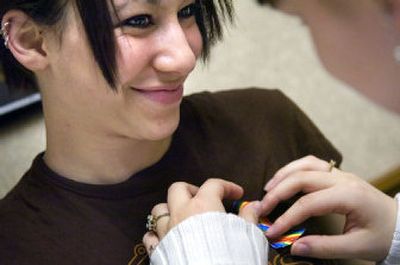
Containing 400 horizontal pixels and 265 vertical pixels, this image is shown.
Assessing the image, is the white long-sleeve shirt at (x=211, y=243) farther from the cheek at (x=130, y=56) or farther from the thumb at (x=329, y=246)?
the cheek at (x=130, y=56)

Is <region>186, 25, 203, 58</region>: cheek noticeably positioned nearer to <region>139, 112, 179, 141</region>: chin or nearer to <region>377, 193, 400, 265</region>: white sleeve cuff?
<region>139, 112, 179, 141</region>: chin

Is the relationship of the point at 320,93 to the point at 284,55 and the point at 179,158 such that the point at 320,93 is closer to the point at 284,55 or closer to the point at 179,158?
the point at 284,55

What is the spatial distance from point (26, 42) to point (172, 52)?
0.80ft

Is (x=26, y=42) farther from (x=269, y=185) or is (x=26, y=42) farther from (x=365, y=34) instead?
(x=365, y=34)

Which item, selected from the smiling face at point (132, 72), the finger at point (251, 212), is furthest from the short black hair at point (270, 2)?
the finger at point (251, 212)

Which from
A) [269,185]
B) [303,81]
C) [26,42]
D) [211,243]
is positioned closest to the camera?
[211,243]

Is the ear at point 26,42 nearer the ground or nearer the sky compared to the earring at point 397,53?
nearer the sky

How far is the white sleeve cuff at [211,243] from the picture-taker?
0.77 metres

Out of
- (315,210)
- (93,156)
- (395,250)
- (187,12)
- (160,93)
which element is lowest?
(395,250)

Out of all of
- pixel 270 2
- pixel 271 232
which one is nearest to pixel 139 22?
pixel 271 232

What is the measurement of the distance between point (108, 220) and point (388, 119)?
1.16m

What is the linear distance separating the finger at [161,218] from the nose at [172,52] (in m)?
0.23

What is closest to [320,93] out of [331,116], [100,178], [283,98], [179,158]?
[331,116]

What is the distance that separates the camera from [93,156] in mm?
1001
